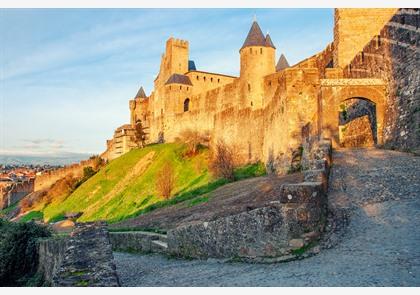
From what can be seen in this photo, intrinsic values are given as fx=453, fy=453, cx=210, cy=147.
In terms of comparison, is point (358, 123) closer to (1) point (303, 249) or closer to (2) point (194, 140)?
Answer: (1) point (303, 249)

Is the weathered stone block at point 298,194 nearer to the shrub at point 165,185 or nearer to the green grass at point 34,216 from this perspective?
the shrub at point 165,185

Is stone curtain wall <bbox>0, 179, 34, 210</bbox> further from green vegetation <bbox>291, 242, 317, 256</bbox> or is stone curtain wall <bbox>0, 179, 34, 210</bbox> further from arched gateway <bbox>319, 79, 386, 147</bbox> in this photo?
green vegetation <bbox>291, 242, 317, 256</bbox>

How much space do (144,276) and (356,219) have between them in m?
4.76

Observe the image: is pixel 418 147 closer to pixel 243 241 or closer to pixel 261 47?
pixel 243 241

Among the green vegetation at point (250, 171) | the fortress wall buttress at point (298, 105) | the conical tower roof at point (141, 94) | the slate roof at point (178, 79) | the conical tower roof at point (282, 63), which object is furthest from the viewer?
the conical tower roof at point (141, 94)

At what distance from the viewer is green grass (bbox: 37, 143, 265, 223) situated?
32281 millimetres

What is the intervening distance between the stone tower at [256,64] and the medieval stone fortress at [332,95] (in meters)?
0.09

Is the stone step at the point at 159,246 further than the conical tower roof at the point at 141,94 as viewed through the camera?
No

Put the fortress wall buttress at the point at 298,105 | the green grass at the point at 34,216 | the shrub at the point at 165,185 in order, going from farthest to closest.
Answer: the green grass at the point at 34,216, the shrub at the point at 165,185, the fortress wall buttress at the point at 298,105

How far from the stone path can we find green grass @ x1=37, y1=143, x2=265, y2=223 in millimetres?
15559

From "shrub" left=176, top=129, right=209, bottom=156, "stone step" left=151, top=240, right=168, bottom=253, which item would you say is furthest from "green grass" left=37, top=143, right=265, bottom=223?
"stone step" left=151, top=240, right=168, bottom=253

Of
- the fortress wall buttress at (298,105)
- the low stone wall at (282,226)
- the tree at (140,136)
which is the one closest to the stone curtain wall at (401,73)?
the fortress wall buttress at (298,105)

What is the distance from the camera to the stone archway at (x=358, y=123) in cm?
2239

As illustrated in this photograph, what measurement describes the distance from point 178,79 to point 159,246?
48239mm
